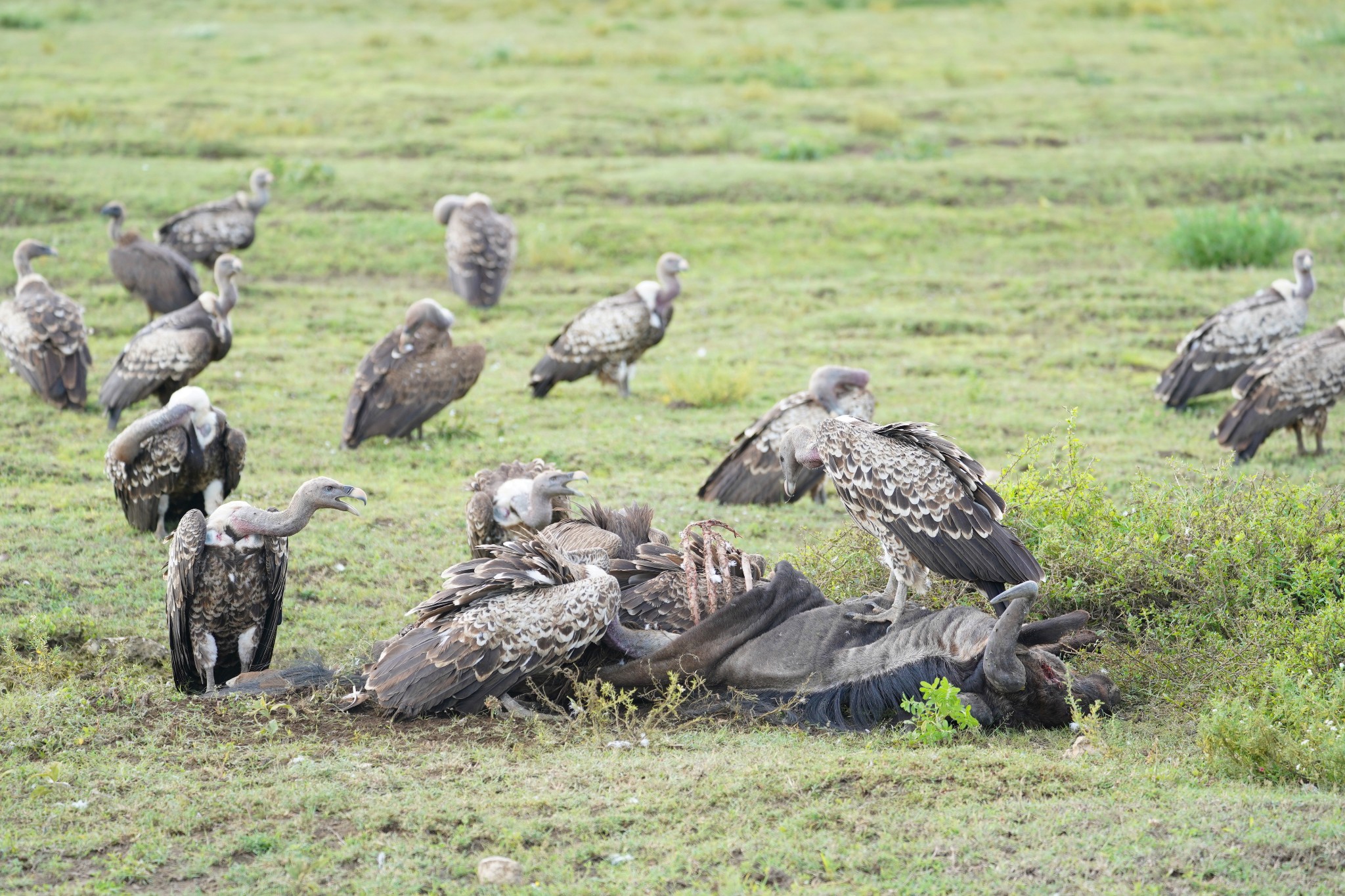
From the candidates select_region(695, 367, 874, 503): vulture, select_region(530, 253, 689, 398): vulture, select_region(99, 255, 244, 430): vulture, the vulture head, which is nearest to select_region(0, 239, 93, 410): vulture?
select_region(99, 255, 244, 430): vulture

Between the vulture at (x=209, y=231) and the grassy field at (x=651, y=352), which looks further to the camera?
the vulture at (x=209, y=231)

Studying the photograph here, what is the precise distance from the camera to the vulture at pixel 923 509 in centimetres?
607

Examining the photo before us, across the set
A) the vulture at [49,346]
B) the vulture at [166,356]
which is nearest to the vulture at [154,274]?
the vulture at [49,346]

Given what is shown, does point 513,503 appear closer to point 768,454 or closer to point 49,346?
point 768,454

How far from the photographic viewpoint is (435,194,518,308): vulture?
14484mm

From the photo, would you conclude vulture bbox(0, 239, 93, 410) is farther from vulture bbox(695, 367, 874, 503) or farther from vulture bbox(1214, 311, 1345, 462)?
vulture bbox(1214, 311, 1345, 462)

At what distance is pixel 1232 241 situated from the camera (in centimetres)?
1525

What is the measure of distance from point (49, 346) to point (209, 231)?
402 cm

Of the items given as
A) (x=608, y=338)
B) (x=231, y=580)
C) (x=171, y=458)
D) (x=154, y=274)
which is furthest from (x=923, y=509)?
(x=154, y=274)

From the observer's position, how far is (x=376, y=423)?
34.7 feet

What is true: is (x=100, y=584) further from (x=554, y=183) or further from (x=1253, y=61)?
(x=1253, y=61)

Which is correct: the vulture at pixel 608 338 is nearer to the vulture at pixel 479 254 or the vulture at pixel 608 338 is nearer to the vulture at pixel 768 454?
the vulture at pixel 479 254

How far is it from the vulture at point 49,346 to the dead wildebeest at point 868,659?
22.7 ft

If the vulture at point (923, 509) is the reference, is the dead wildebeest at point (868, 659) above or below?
below
